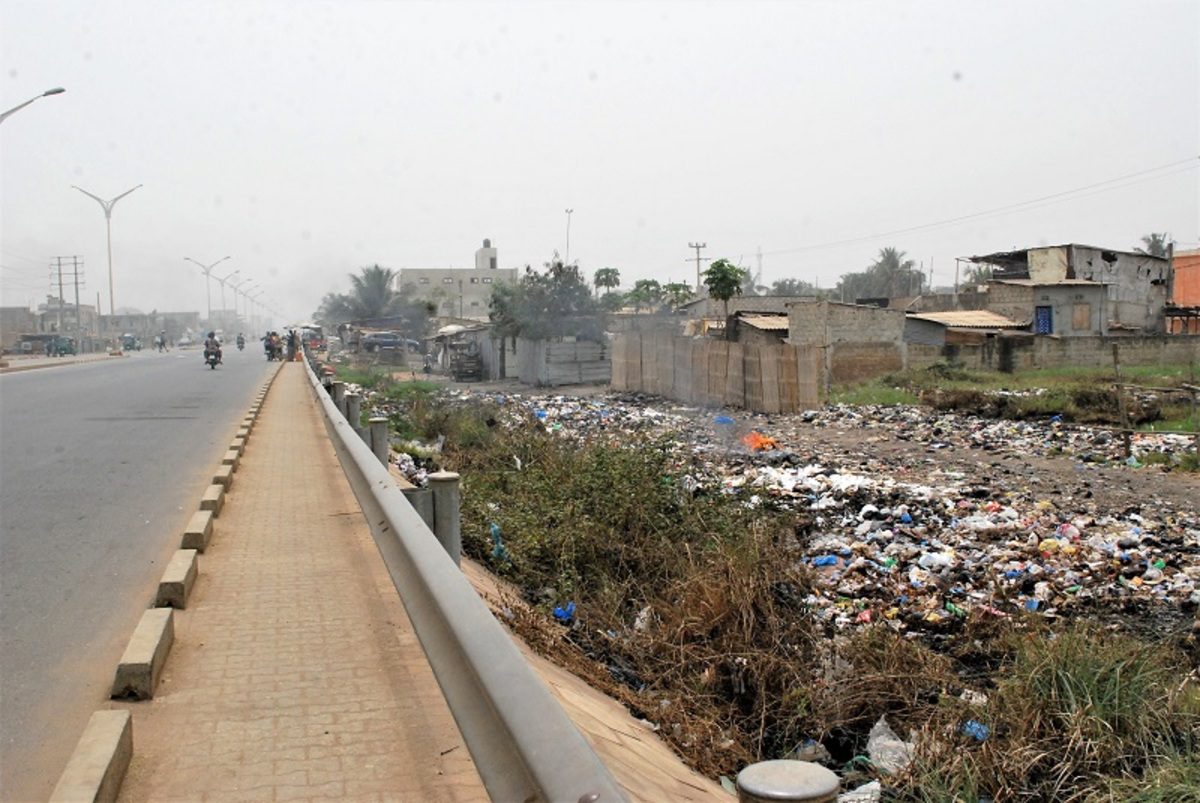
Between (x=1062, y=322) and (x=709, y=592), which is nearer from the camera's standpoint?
(x=709, y=592)

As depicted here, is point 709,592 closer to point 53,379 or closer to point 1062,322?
point 53,379

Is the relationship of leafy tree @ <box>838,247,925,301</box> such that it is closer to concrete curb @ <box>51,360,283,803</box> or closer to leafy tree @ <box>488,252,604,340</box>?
leafy tree @ <box>488,252,604,340</box>

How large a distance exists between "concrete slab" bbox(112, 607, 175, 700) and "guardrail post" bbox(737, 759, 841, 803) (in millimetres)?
2710

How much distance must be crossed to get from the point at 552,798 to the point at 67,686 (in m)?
3.28

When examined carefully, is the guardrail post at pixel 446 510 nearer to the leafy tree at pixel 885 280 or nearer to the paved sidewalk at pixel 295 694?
the paved sidewalk at pixel 295 694

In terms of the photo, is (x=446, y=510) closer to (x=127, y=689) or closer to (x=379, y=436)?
(x=127, y=689)

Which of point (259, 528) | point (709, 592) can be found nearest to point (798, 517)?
point (709, 592)

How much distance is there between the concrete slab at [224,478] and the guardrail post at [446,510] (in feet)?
15.1

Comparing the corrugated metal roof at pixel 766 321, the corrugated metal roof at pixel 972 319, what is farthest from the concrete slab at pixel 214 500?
the corrugated metal roof at pixel 972 319

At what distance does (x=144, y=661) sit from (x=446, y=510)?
4.56ft

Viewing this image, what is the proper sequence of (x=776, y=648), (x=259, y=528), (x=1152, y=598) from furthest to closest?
(x=1152, y=598)
(x=259, y=528)
(x=776, y=648)

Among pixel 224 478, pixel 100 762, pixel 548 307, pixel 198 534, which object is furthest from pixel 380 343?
pixel 100 762

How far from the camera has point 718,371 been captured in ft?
93.4

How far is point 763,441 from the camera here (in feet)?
61.7
